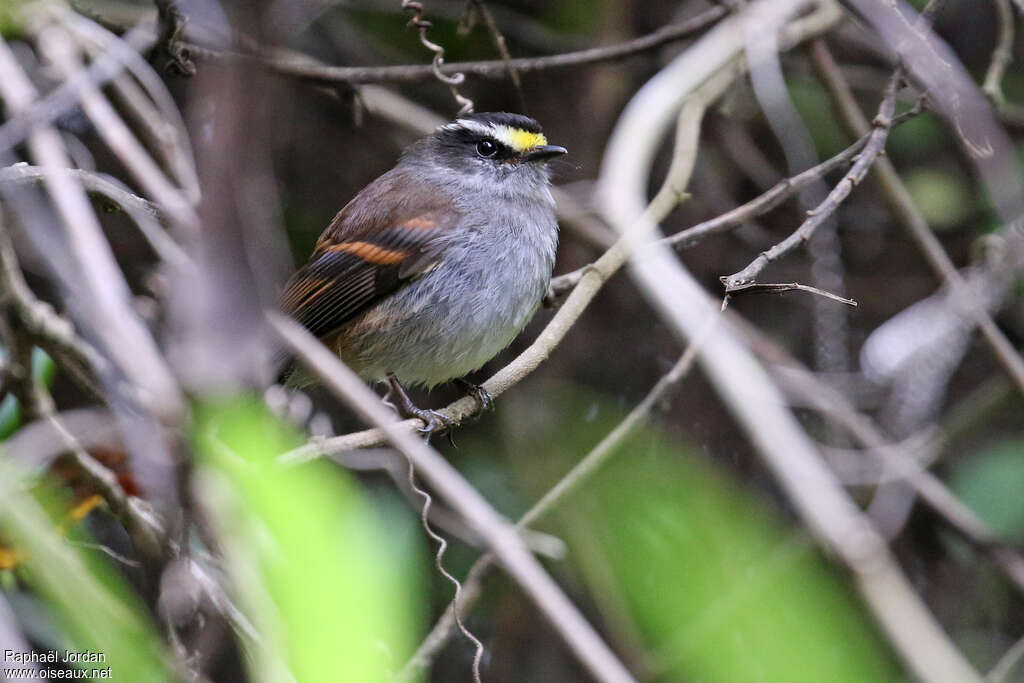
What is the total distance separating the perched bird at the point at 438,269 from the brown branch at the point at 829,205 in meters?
0.95

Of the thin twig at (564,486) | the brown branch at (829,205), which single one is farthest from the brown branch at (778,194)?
the thin twig at (564,486)

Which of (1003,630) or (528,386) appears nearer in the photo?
(1003,630)

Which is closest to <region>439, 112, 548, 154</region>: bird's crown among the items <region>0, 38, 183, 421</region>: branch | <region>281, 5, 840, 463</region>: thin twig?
<region>281, 5, 840, 463</region>: thin twig

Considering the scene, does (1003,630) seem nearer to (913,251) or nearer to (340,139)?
(913,251)

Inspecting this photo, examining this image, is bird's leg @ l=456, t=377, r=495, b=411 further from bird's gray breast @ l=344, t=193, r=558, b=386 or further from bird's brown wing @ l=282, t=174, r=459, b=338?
bird's brown wing @ l=282, t=174, r=459, b=338

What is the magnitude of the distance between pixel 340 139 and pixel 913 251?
8.09 ft

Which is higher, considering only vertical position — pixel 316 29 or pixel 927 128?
pixel 316 29

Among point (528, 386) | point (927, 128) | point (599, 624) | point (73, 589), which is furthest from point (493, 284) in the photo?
point (927, 128)

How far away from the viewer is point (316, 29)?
4.44m

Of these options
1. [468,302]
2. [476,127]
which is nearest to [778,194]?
[468,302]

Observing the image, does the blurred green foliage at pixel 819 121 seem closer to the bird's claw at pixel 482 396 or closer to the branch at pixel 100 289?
the bird's claw at pixel 482 396

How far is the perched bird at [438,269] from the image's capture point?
3.08m

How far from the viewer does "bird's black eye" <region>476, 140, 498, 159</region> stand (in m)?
3.42

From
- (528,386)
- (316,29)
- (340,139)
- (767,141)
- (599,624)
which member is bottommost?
(599,624)
